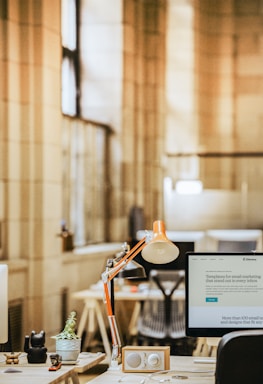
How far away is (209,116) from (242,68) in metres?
0.81

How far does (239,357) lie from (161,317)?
421cm

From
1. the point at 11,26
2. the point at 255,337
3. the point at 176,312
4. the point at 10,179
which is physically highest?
the point at 11,26

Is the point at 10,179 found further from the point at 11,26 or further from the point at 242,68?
the point at 242,68

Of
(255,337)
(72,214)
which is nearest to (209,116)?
(72,214)

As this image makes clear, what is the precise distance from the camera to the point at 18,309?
723cm

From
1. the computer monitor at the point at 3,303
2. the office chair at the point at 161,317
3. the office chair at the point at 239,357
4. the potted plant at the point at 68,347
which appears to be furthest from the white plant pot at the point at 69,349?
the office chair at the point at 161,317

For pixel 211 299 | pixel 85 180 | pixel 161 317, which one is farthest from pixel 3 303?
pixel 85 180

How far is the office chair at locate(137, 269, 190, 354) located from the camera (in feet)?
23.0

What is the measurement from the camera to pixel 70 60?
952cm

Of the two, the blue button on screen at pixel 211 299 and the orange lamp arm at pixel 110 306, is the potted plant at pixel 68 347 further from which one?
the blue button on screen at pixel 211 299

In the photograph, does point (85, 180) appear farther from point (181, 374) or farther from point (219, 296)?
point (181, 374)

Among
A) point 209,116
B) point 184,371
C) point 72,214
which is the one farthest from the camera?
point 209,116

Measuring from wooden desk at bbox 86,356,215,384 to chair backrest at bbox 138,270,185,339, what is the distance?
279 centimetres

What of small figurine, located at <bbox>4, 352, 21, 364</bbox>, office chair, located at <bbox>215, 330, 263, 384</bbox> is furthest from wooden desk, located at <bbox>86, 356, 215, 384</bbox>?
office chair, located at <bbox>215, 330, 263, 384</bbox>
